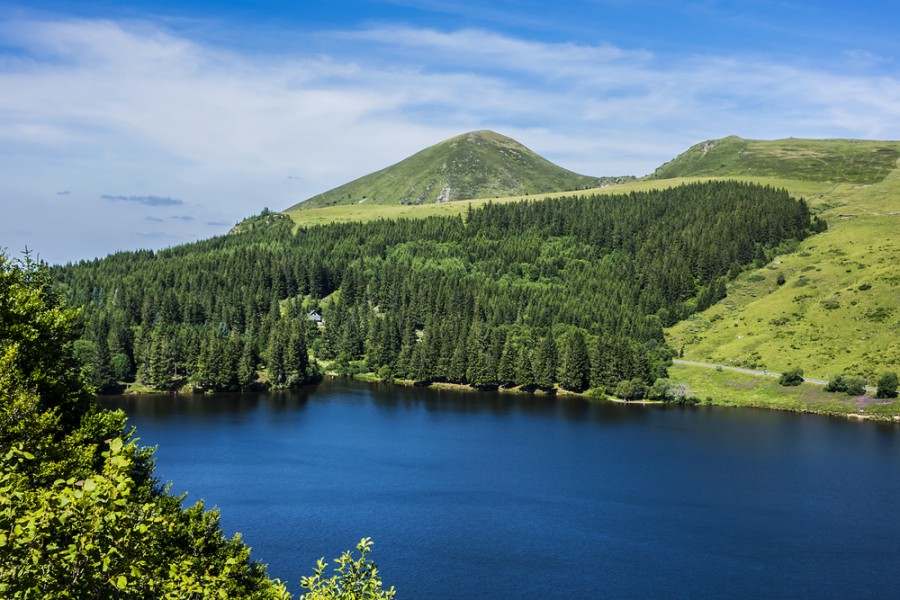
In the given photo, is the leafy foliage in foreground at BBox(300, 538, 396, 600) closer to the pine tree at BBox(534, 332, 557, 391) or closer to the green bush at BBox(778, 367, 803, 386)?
the green bush at BBox(778, 367, 803, 386)

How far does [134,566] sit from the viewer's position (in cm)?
1866

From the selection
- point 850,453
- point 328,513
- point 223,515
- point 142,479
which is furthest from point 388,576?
point 850,453

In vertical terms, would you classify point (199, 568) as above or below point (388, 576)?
above

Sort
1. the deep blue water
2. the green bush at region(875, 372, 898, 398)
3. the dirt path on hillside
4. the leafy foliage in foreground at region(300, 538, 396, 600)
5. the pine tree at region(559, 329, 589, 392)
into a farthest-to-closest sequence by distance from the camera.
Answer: the pine tree at region(559, 329, 589, 392) → the dirt path on hillside → the green bush at region(875, 372, 898, 398) → the deep blue water → the leafy foliage in foreground at region(300, 538, 396, 600)

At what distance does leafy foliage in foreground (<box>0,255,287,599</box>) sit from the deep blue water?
3023 cm

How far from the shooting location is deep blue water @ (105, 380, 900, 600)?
7600 cm

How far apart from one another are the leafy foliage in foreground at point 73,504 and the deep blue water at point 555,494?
30233 millimetres

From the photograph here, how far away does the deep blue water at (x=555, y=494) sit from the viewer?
249 ft

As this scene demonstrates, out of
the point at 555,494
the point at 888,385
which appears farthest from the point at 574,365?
the point at 555,494

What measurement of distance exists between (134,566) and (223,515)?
248 ft

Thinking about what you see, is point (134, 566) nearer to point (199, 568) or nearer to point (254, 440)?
point (199, 568)

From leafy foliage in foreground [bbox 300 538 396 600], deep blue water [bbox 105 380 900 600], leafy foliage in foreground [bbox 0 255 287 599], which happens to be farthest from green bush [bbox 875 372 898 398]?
leafy foliage in foreground [bbox 300 538 396 600]

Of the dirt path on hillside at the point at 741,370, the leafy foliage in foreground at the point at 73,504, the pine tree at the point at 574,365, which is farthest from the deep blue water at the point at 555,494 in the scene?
the leafy foliage in foreground at the point at 73,504

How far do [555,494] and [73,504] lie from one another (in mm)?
91888
